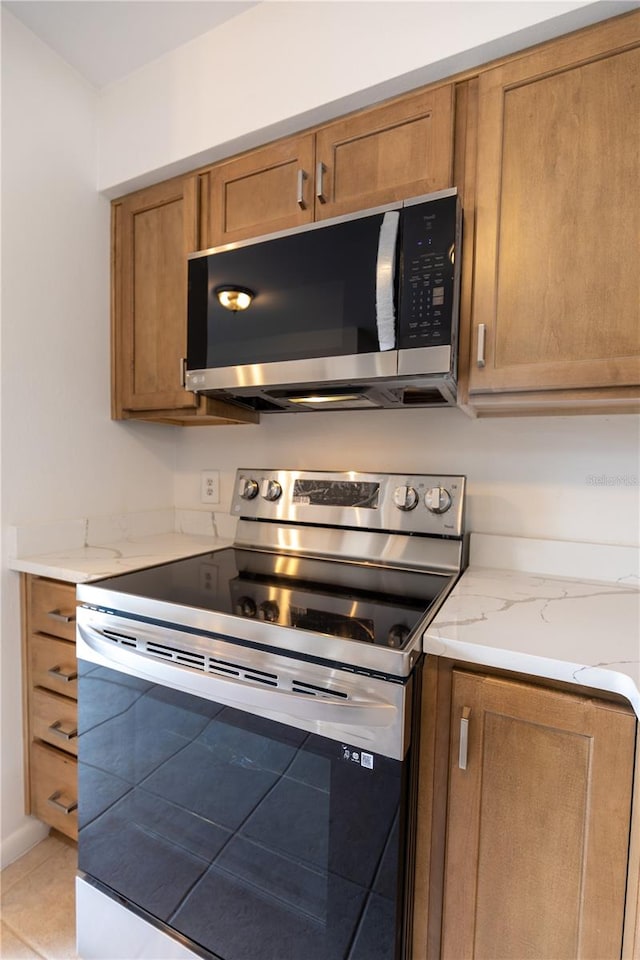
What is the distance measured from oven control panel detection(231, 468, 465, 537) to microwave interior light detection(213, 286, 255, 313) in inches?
22.4

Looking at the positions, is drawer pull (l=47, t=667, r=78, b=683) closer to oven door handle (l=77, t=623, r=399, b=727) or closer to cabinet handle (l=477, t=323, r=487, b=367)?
oven door handle (l=77, t=623, r=399, b=727)

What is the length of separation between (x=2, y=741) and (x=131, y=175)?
6.20 ft

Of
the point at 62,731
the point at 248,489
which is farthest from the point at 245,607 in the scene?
the point at 62,731

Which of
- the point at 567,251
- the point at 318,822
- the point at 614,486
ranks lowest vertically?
the point at 318,822

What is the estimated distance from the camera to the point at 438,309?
1092 mm

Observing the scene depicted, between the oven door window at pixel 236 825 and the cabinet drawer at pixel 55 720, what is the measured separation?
7.7 inches

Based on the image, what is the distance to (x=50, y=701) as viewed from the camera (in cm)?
143

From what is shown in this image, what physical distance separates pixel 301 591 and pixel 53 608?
0.77m

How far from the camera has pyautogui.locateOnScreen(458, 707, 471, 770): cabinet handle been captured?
0.87 meters

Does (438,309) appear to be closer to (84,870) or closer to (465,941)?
(465,941)

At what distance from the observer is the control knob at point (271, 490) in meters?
1.64

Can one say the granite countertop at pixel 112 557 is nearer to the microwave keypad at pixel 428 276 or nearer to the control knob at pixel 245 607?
the control knob at pixel 245 607

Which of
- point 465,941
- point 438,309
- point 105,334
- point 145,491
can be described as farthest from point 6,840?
point 438,309

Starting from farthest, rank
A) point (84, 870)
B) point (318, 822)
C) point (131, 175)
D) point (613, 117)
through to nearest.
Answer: point (131, 175) → point (84, 870) → point (613, 117) → point (318, 822)
